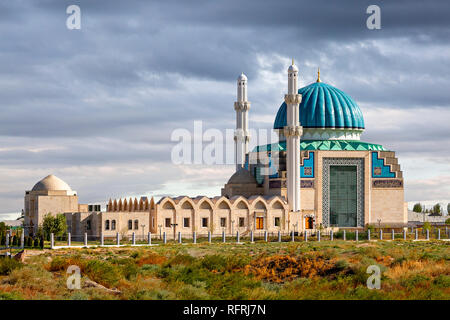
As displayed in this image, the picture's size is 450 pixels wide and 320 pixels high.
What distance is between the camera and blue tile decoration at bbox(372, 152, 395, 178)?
225 feet

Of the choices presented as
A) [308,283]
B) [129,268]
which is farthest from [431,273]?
[129,268]

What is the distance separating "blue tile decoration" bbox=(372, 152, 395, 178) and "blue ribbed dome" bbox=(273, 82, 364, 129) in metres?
4.67

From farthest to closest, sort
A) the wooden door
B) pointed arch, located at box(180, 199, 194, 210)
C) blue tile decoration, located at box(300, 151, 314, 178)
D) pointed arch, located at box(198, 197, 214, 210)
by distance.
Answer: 1. blue tile decoration, located at box(300, 151, 314, 178)
2. the wooden door
3. pointed arch, located at box(198, 197, 214, 210)
4. pointed arch, located at box(180, 199, 194, 210)

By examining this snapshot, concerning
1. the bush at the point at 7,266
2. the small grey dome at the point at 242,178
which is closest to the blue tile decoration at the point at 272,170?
the small grey dome at the point at 242,178

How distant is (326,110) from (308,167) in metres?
6.93

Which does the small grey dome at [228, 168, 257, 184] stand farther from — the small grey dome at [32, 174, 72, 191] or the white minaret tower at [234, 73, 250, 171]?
the small grey dome at [32, 174, 72, 191]

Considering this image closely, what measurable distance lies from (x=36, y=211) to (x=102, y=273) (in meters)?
36.5

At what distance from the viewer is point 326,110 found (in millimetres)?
70750

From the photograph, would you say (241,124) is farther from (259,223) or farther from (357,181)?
(357,181)

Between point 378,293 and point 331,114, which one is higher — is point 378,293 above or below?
below

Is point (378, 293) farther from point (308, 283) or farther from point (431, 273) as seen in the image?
point (431, 273)

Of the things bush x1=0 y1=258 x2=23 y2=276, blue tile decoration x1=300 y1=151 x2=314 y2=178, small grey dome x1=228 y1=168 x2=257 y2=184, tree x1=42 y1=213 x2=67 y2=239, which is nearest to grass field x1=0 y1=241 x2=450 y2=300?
bush x1=0 y1=258 x2=23 y2=276

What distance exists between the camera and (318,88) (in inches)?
2820

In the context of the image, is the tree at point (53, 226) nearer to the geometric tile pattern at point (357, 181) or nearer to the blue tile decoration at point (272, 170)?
the blue tile decoration at point (272, 170)
